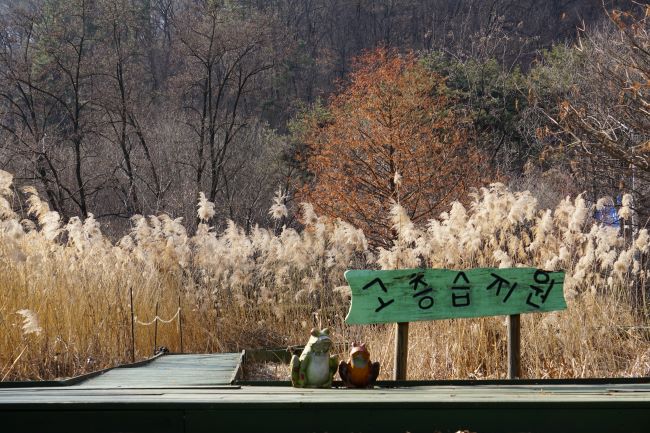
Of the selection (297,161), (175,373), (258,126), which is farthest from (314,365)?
(258,126)

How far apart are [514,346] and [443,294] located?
0.64 metres

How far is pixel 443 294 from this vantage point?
4.57m

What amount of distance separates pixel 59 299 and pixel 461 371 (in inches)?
125

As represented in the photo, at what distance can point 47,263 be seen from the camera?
743 cm

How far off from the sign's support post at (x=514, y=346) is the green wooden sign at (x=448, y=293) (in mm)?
218

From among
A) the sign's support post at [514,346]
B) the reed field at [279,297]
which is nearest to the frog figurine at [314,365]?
the sign's support post at [514,346]

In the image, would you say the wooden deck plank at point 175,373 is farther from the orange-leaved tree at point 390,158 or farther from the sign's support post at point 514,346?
the orange-leaved tree at point 390,158

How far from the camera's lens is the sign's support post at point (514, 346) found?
4.86m

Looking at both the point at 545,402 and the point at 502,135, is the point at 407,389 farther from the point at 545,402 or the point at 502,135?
the point at 502,135

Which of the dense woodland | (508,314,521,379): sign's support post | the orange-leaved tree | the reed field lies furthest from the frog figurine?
the orange-leaved tree
